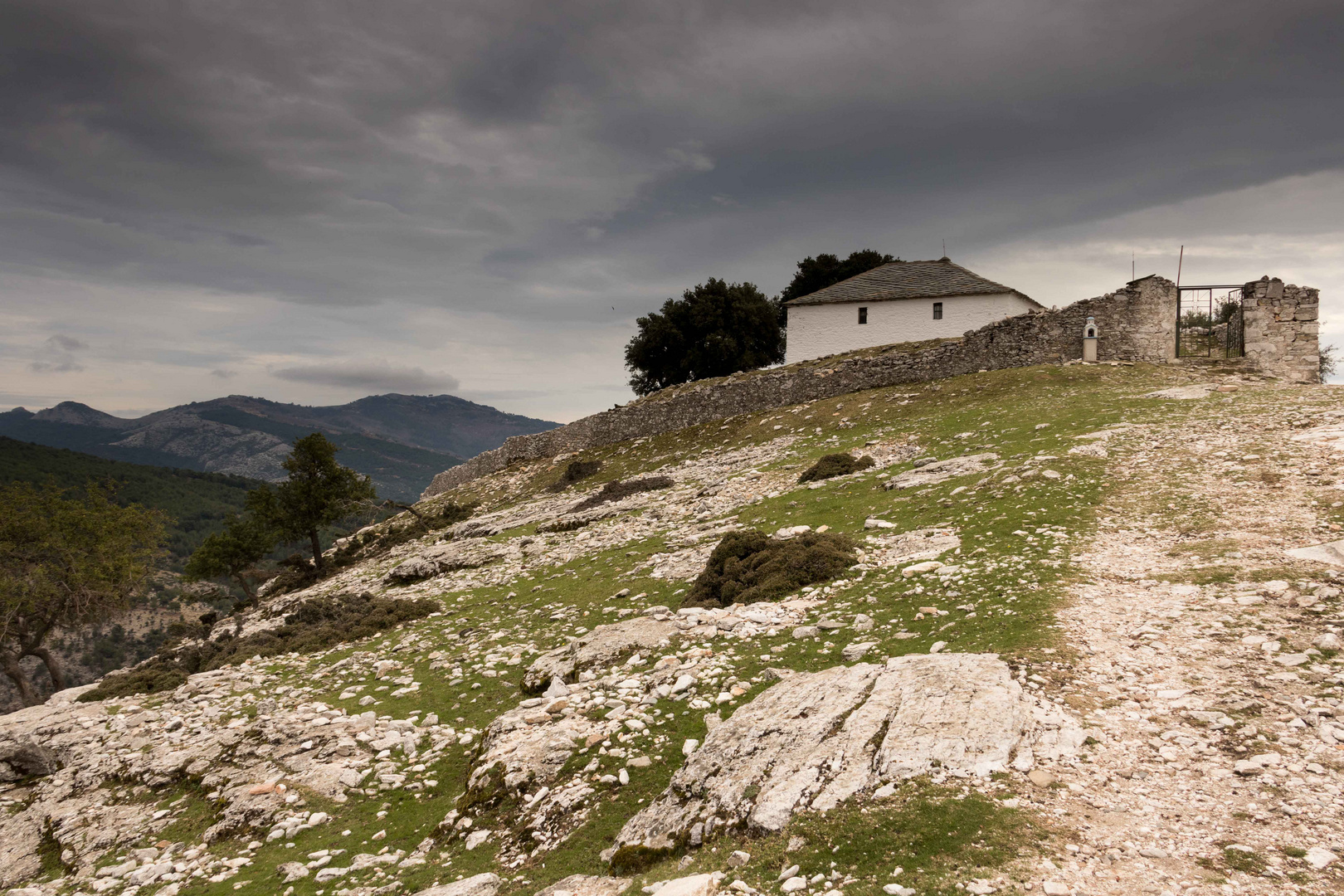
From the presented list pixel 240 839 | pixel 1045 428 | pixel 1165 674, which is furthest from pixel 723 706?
pixel 1045 428

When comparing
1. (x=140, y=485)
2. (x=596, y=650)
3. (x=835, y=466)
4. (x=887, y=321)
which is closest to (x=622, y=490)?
(x=835, y=466)

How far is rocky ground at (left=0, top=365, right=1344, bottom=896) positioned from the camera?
4793 millimetres

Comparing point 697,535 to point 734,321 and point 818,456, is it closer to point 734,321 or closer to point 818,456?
point 818,456

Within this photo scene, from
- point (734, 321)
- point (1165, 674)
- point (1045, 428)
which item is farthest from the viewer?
point (734, 321)

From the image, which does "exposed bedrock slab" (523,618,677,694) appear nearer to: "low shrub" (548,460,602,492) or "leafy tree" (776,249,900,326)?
"low shrub" (548,460,602,492)

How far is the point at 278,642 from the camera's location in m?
15.0

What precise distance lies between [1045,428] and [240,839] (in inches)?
795

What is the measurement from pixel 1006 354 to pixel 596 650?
28161 mm

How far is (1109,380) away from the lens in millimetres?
25453

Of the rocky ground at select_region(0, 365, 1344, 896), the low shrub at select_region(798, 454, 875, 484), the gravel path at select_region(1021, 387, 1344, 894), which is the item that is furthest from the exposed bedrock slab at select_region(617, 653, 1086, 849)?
the low shrub at select_region(798, 454, 875, 484)

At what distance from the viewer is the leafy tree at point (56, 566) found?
31250 millimetres

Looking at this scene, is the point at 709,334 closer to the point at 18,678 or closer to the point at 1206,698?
the point at 18,678

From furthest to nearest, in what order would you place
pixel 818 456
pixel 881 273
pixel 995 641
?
pixel 881 273 < pixel 818 456 < pixel 995 641

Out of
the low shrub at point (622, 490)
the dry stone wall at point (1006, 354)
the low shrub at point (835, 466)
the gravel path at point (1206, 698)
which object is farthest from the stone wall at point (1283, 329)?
the low shrub at point (622, 490)
